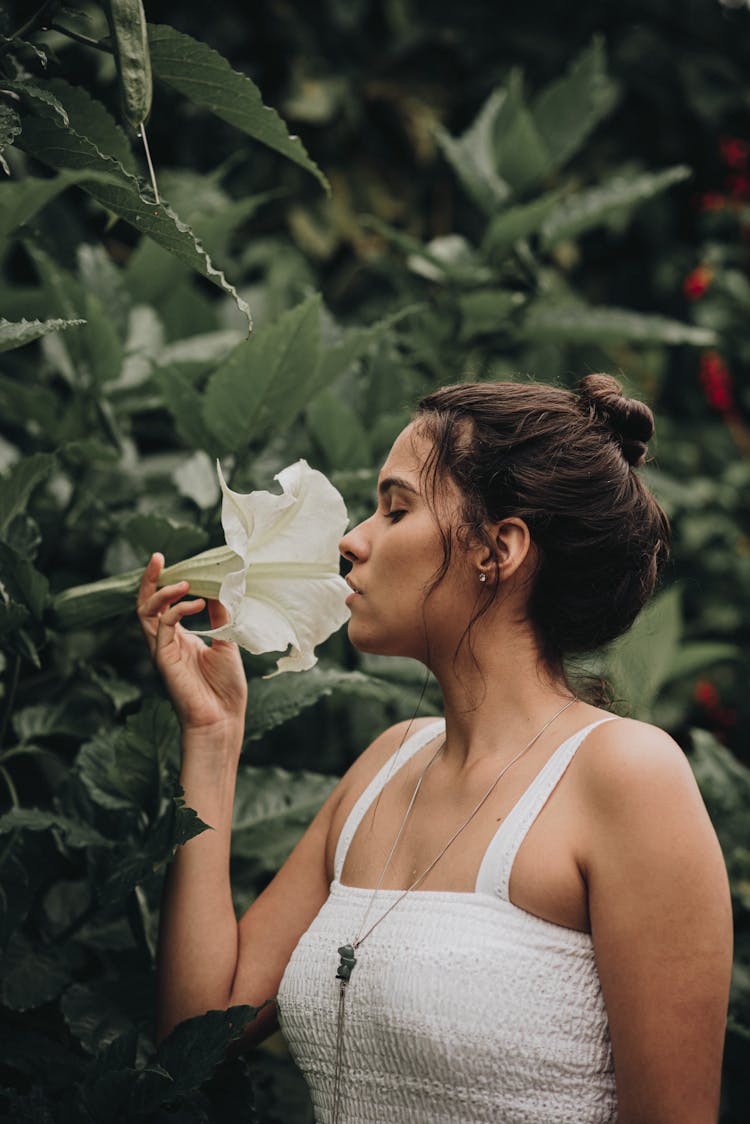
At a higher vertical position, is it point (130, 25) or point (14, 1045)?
point (130, 25)

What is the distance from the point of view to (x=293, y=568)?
52.6 inches

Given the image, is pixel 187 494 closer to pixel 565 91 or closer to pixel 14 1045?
pixel 14 1045

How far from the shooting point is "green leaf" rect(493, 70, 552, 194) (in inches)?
86.1

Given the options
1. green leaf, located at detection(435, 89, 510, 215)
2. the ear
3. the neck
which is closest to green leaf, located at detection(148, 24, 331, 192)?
the ear

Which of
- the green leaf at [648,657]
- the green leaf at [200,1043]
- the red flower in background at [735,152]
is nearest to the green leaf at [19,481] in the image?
the green leaf at [200,1043]

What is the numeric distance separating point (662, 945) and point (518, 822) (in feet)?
0.68

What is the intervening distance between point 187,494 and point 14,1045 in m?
0.76

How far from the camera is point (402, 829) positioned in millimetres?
1455

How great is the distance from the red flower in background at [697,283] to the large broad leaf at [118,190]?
2405 mm

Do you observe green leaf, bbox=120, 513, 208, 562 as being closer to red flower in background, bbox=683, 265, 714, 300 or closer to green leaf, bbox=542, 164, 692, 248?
green leaf, bbox=542, 164, 692, 248

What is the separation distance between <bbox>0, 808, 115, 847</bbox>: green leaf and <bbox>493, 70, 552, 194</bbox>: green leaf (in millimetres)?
1501

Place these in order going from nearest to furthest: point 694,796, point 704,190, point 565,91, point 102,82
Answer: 1. point 694,796
2. point 565,91
3. point 102,82
4. point 704,190

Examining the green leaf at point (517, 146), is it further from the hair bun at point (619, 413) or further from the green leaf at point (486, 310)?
the hair bun at point (619, 413)

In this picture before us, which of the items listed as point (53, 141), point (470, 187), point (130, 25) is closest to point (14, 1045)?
point (53, 141)
